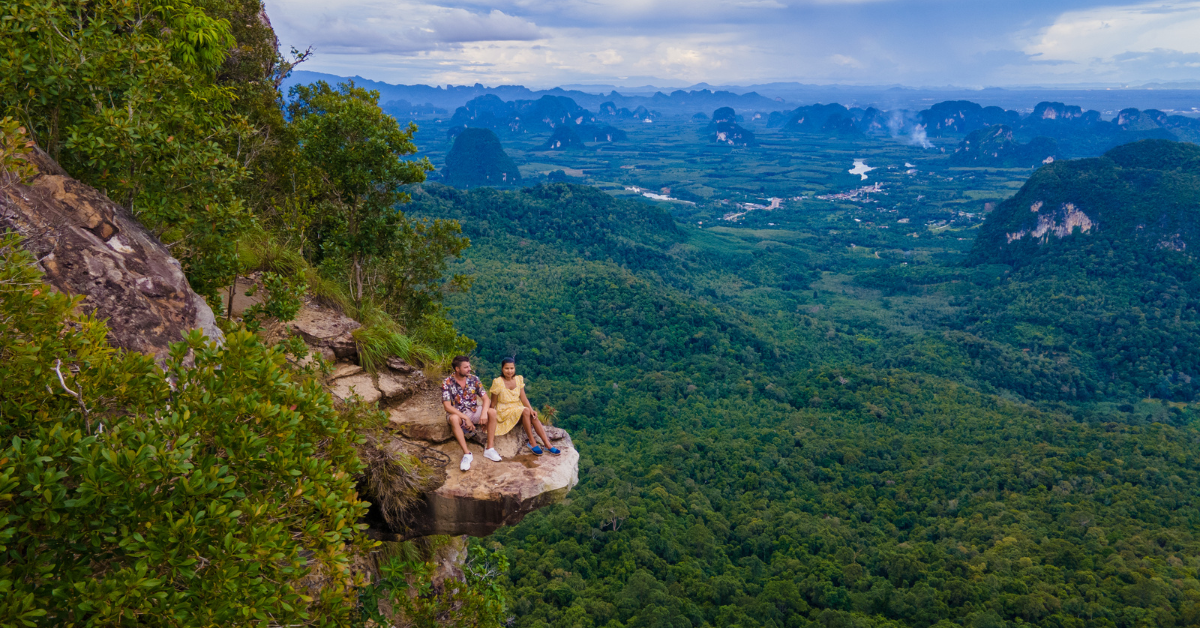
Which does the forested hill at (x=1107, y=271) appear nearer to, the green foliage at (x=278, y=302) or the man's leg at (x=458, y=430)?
the man's leg at (x=458, y=430)

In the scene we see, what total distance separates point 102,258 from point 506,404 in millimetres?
5425

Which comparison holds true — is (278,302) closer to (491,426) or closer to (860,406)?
(491,426)

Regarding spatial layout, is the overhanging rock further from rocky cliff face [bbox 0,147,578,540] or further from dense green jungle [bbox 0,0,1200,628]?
dense green jungle [bbox 0,0,1200,628]

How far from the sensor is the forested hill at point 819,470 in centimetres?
2656

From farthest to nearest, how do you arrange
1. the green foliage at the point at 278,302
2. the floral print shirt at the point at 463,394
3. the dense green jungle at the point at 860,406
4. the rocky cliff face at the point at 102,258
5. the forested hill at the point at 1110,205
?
1. the forested hill at the point at 1110,205
2. the dense green jungle at the point at 860,406
3. the floral print shirt at the point at 463,394
4. the green foliage at the point at 278,302
5. the rocky cliff face at the point at 102,258

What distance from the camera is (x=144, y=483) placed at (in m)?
4.08

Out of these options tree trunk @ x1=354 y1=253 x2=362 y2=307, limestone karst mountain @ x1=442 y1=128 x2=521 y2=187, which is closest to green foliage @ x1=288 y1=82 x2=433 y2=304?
tree trunk @ x1=354 y1=253 x2=362 y2=307

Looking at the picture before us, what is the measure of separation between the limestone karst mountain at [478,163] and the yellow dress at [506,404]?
179870 millimetres

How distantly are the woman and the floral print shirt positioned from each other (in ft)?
0.81

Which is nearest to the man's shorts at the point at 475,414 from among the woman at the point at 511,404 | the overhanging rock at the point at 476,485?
the woman at the point at 511,404

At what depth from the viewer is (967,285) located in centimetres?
8756

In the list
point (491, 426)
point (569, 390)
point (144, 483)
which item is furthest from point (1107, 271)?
point (144, 483)

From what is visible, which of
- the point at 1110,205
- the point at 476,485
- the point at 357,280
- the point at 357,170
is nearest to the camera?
the point at 476,485

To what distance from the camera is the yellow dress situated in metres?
9.69
